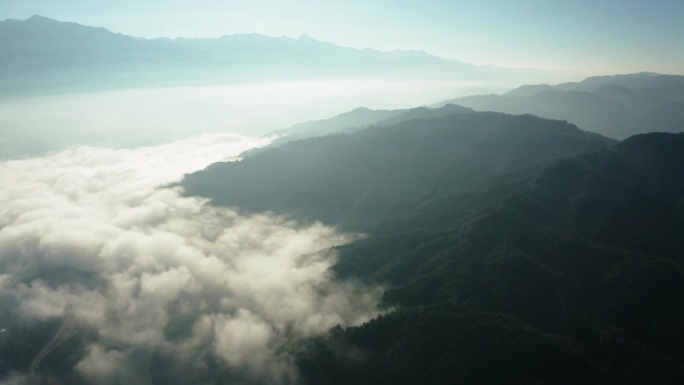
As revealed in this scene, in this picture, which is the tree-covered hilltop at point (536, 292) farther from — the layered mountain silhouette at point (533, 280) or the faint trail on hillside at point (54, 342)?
the faint trail on hillside at point (54, 342)

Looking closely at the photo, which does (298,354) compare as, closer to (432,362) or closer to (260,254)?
(432,362)

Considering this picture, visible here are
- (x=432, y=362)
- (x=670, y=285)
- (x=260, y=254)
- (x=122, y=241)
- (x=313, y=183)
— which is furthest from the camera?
(x=313, y=183)

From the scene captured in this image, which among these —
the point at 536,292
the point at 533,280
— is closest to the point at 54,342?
the point at 536,292

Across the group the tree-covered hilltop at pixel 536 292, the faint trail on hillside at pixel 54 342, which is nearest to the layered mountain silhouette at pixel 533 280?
the tree-covered hilltop at pixel 536 292

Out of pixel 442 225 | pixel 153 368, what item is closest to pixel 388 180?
pixel 442 225

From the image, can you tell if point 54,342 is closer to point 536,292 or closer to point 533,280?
point 536,292
